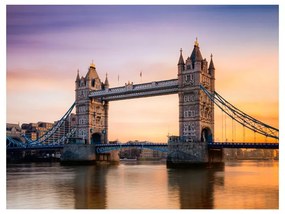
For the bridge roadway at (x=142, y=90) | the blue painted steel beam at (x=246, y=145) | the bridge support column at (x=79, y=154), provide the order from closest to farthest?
the blue painted steel beam at (x=246, y=145)
the bridge roadway at (x=142, y=90)
the bridge support column at (x=79, y=154)

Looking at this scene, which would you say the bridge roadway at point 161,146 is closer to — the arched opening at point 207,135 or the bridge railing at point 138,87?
the arched opening at point 207,135

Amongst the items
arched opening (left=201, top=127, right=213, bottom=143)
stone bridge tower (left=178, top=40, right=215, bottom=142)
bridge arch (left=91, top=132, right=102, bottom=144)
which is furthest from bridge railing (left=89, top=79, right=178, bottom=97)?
bridge arch (left=91, top=132, right=102, bottom=144)

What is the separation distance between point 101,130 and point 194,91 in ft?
56.4

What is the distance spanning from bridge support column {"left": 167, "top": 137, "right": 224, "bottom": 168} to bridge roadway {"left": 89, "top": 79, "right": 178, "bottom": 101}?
5904 millimetres

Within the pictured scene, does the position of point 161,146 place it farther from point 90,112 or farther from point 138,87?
point 90,112

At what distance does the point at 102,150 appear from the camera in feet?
161

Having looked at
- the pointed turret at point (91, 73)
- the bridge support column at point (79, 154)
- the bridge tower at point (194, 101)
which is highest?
the pointed turret at point (91, 73)

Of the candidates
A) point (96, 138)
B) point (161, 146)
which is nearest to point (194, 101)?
point (161, 146)

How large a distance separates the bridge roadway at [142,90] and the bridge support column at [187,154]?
232 inches

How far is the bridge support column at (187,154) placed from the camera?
118 ft

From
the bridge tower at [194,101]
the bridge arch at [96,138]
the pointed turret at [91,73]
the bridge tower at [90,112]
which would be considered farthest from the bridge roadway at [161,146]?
the pointed turret at [91,73]

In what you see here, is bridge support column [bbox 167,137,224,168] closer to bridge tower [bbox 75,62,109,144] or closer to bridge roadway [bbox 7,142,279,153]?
bridge roadway [bbox 7,142,279,153]
